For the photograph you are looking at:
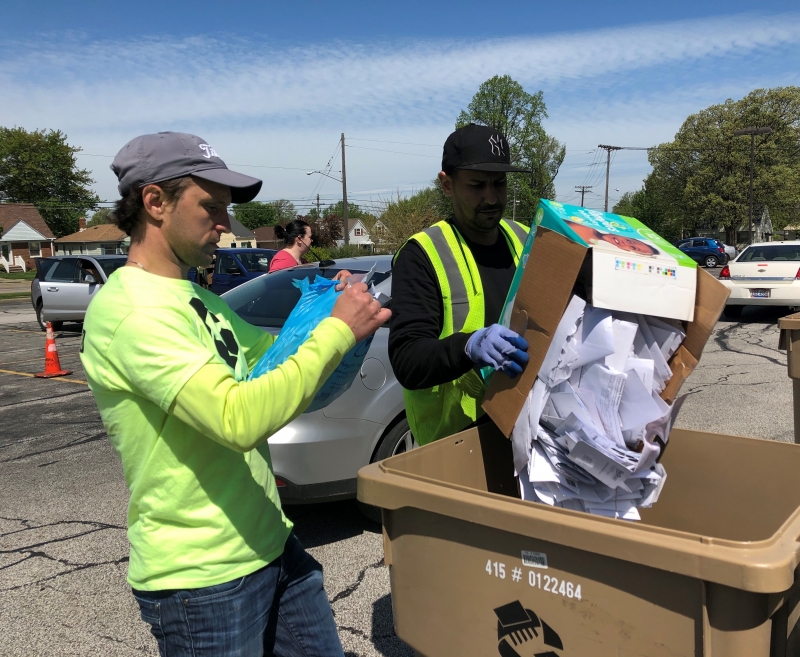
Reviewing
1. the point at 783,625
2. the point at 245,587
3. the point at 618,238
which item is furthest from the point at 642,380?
the point at 245,587

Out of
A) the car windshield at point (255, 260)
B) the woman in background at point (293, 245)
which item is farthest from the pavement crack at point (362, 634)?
the car windshield at point (255, 260)

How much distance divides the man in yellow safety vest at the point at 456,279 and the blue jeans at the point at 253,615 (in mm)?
645

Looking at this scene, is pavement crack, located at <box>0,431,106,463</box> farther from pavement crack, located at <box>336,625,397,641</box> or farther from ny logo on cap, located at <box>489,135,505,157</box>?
ny logo on cap, located at <box>489,135,505,157</box>

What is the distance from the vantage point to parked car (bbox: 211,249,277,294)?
13.0 metres

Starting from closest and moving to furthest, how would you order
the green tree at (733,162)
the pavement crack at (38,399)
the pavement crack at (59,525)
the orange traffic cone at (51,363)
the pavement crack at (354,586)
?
1. the pavement crack at (354,586)
2. the pavement crack at (59,525)
3. the pavement crack at (38,399)
4. the orange traffic cone at (51,363)
5. the green tree at (733,162)

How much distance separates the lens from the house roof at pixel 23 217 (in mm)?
58031

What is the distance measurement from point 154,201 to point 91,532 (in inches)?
133

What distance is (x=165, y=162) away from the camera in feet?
4.98

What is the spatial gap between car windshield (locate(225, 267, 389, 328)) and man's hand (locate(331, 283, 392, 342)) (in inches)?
114

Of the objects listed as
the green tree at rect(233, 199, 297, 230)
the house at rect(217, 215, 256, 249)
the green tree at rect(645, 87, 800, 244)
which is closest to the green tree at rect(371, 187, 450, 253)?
the house at rect(217, 215, 256, 249)

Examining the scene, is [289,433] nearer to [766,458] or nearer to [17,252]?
[766,458]

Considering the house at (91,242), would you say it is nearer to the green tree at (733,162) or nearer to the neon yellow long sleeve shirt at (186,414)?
the green tree at (733,162)

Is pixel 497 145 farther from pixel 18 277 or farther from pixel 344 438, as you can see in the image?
pixel 18 277

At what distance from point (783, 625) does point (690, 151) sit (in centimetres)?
5537
